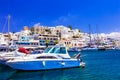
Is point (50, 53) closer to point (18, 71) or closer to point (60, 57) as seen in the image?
point (60, 57)

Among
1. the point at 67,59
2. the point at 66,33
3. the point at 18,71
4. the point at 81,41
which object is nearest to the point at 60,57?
the point at 67,59

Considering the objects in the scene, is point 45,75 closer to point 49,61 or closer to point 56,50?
point 49,61

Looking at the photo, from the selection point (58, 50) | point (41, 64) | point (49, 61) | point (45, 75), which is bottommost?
point (45, 75)

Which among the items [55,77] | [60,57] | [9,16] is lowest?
[55,77]

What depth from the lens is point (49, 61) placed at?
29703 mm

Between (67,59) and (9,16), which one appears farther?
(9,16)

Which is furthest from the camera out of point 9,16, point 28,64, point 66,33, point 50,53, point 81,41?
point 66,33

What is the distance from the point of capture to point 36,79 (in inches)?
960

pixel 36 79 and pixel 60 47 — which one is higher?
pixel 60 47

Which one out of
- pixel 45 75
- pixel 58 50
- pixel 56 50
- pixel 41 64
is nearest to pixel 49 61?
pixel 41 64

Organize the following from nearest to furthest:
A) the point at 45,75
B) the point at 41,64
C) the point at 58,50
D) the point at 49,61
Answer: the point at 45,75, the point at 41,64, the point at 49,61, the point at 58,50

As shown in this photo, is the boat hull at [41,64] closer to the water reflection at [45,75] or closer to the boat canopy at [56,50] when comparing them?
A: the water reflection at [45,75]

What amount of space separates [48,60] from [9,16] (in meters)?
31.0

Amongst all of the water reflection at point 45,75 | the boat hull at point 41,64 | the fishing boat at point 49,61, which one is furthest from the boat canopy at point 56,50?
the water reflection at point 45,75
